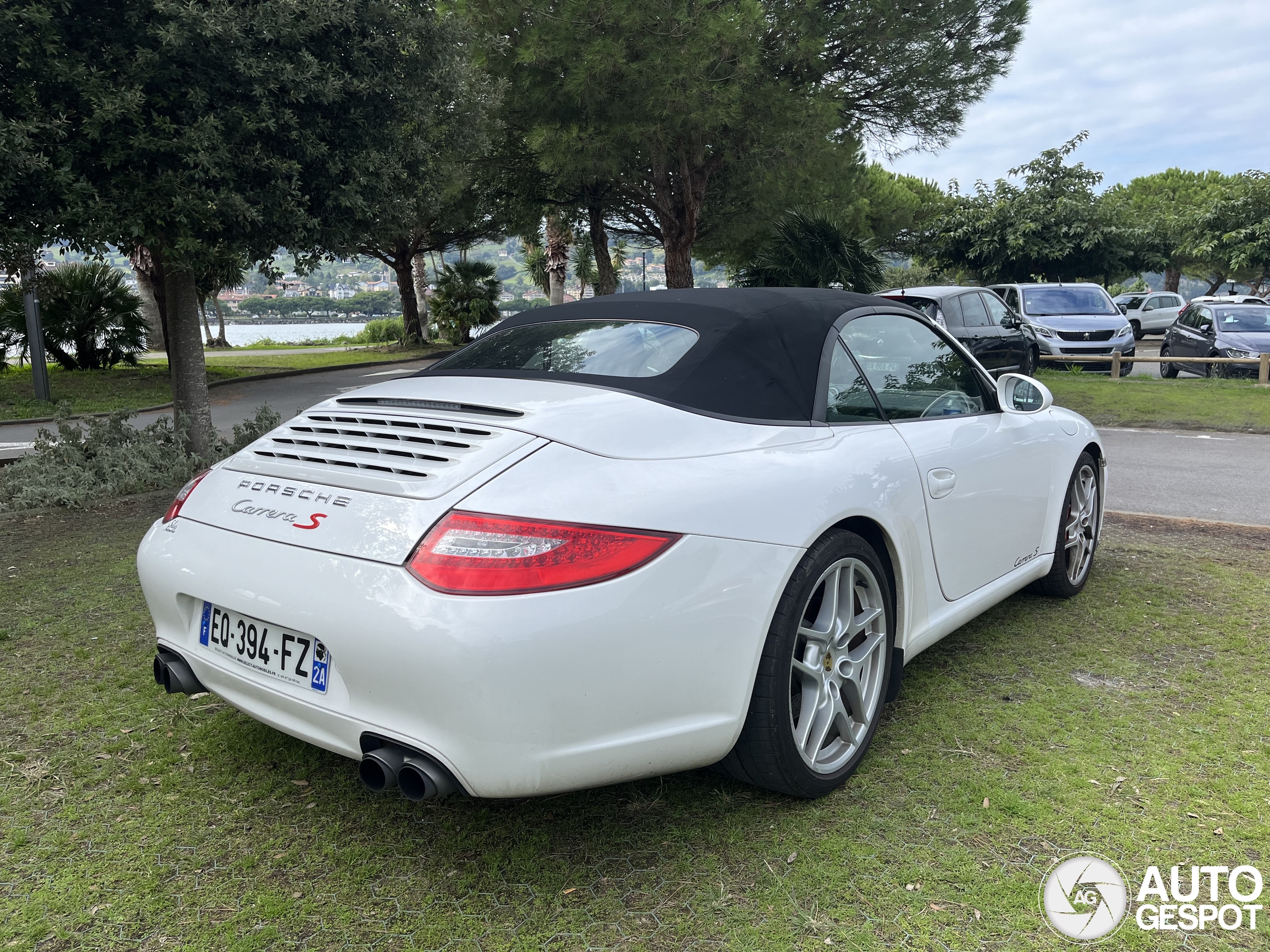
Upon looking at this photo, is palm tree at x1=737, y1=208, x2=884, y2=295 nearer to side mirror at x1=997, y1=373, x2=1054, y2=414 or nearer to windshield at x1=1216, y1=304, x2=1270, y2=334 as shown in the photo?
windshield at x1=1216, y1=304, x2=1270, y2=334

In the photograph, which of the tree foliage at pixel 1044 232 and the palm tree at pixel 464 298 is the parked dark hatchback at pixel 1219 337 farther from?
the palm tree at pixel 464 298

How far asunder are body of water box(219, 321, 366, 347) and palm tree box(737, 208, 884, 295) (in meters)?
26.2

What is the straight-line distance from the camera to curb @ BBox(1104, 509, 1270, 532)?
604 centimetres

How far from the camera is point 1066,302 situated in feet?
58.6

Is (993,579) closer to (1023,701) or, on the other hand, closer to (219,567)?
(1023,701)

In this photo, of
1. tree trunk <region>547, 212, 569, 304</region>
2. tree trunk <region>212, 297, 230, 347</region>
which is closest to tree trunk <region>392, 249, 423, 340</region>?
tree trunk <region>547, 212, 569, 304</region>

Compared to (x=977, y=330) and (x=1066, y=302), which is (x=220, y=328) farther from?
(x=977, y=330)

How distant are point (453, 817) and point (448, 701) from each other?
0.80 metres

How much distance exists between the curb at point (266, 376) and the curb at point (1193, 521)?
9.38 metres

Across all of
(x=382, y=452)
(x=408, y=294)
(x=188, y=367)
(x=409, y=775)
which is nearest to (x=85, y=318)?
(x=408, y=294)

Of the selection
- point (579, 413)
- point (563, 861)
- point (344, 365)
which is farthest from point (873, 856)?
point (344, 365)

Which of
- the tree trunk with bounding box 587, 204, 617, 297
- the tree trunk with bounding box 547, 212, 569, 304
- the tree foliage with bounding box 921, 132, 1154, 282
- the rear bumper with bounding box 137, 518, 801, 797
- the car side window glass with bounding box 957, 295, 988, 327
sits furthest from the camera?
the tree trunk with bounding box 547, 212, 569, 304

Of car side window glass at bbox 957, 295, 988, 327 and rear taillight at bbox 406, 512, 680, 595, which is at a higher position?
car side window glass at bbox 957, 295, 988, 327

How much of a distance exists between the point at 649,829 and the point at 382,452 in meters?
1.26
